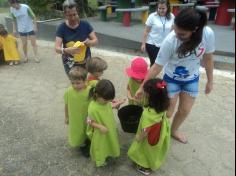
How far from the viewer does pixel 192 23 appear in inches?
82.6

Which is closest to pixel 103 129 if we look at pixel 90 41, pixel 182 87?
pixel 182 87

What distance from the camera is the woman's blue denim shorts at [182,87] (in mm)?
2660

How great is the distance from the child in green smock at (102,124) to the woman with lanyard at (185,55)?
332 mm

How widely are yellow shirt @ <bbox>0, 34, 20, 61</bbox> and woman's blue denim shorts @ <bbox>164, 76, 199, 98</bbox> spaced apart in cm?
415

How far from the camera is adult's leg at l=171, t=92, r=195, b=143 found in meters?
2.78

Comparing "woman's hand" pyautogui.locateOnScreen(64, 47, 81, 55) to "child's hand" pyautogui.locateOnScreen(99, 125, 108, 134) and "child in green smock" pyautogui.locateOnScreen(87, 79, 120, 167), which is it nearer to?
"child in green smock" pyautogui.locateOnScreen(87, 79, 120, 167)

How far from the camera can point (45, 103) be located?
4133 millimetres

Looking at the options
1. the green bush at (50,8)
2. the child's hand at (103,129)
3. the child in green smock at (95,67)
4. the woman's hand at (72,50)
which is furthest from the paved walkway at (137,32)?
the child's hand at (103,129)

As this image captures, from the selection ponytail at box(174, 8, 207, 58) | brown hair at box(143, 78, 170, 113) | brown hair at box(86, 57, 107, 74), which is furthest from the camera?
brown hair at box(86, 57, 107, 74)

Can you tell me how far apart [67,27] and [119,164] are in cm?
171

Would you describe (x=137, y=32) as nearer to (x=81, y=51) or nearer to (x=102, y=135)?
(x=81, y=51)

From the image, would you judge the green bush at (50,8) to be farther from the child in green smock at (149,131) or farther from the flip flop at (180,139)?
the child in green smock at (149,131)

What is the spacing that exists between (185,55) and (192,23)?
36 centimetres

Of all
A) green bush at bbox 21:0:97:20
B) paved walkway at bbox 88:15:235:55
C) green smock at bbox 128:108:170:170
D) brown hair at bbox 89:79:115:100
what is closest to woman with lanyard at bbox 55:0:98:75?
brown hair at bbox 89:79:115:100
